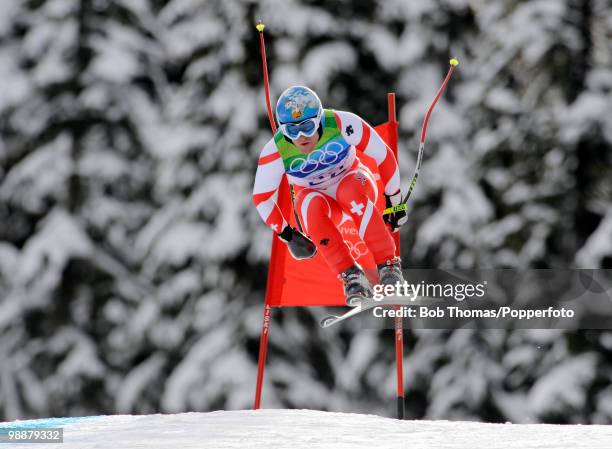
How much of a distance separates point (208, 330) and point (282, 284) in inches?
218

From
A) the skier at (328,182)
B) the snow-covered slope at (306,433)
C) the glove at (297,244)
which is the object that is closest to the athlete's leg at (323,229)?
the skier at (328,182)

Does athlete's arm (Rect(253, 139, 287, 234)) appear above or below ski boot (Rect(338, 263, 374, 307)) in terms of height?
above

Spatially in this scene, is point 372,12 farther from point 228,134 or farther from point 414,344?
point 414,344

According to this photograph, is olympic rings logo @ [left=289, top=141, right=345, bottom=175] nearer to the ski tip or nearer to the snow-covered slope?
the ski tip

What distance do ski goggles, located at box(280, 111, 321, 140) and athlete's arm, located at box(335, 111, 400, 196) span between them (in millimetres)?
262

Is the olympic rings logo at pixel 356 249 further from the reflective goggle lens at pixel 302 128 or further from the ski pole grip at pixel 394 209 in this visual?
the reflective goggle lens at pixel 302 128

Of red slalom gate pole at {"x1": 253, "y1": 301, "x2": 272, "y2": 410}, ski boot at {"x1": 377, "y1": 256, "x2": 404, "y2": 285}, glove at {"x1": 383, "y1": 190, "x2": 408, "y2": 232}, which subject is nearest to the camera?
ski boot at {"x1": 377, "y1": 256, "x2": 404, "y2": 285}

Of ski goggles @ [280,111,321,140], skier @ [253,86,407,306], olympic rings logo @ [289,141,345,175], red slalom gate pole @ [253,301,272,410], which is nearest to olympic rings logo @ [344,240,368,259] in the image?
skier @ [253,86,407,306]

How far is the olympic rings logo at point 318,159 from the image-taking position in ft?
→ 25.2

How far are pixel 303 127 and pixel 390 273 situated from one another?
42.0 inches

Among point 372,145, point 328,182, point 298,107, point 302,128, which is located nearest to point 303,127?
point 302,128

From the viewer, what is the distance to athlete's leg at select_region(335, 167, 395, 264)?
7.69 m

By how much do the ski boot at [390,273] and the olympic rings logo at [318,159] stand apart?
2.39ft

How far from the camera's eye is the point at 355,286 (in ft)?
24.9
